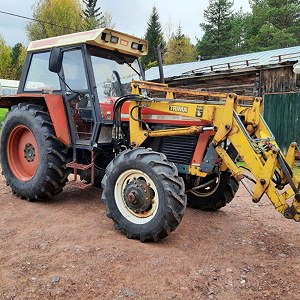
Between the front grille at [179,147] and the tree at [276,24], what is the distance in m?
25.6

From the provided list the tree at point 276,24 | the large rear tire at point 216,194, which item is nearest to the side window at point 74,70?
the large rear tire at point 216,194

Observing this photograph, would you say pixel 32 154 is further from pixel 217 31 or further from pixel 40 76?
pixel 217 31

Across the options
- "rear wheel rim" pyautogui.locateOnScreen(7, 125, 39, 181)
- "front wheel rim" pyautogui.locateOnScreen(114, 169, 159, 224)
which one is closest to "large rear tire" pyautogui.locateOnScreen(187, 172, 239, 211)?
"front wheel rim" pyautogui.locateOnScreen(114, 169, 159, 224)

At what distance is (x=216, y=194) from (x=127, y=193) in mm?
1758

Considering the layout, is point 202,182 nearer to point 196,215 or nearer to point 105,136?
point 196,215

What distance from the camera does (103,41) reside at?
539 centimetres

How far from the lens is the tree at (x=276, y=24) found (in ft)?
91.3

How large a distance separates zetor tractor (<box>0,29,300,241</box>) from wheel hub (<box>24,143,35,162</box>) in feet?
0.08

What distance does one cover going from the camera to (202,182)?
5535 mm

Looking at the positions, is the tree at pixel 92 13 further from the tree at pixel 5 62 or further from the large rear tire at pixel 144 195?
the large rear tire at pixel 144 195

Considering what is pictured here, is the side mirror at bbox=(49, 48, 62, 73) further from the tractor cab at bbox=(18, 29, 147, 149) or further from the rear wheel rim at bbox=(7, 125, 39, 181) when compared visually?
the rear wheel rim at bbox=(7, 125, 39, 181)

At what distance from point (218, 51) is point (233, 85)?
24.7 m

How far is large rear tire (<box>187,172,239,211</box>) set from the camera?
5.45 m

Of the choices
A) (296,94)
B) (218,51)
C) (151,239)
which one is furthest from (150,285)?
(218,51)
